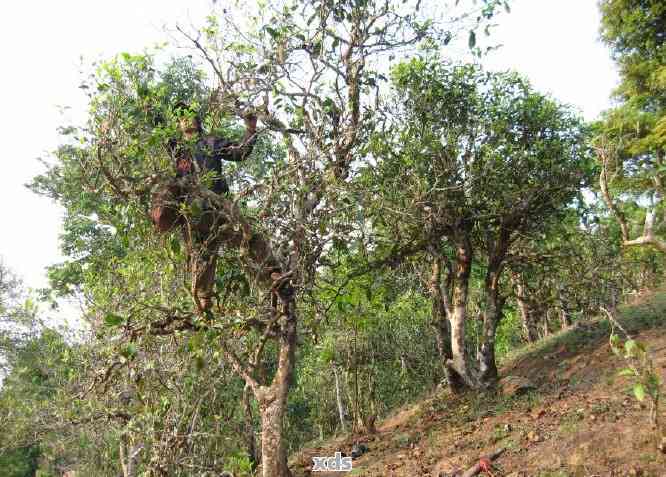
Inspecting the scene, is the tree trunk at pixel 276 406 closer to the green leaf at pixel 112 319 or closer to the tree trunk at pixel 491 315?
the green leaf at pixel 112 319

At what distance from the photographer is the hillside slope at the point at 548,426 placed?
5191mm

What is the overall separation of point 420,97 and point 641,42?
11.2 meters

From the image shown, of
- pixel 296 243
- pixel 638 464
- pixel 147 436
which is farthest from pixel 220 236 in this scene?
pixel 638 464

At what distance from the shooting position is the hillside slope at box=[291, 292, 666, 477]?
5.19 metres

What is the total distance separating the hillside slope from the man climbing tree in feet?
13.9

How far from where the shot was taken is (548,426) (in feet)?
21.4

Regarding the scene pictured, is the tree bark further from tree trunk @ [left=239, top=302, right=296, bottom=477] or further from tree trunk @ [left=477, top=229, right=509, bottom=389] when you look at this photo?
tree trunk @ [left=477, top=229, right=509, bottom=389]

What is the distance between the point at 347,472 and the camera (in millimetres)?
8172

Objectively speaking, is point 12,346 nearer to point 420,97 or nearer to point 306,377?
point 306,377

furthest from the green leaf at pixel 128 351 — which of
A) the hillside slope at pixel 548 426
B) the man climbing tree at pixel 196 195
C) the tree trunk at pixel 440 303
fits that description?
the tree trunk at pixel 440 303

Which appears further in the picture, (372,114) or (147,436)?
(372,114)

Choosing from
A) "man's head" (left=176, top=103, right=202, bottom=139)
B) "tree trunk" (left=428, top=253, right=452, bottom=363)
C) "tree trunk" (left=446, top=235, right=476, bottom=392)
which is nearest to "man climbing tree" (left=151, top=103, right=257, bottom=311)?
"man's head" (left=176, top=103, right=202, bottom=139)

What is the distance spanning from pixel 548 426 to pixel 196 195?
562cm

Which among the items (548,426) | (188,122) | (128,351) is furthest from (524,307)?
(128,351)
